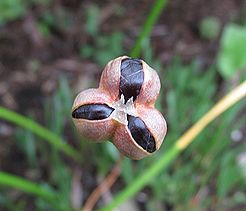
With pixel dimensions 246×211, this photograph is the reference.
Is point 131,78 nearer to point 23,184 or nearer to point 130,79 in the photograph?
point 130,79

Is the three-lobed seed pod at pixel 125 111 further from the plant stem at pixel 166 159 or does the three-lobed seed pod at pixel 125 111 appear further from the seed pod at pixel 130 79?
the plant stem at pixel 166 159

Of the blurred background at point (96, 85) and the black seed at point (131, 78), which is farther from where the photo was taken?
the blurred background at point (96, 85)

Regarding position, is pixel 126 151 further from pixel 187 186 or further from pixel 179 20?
pixel 179 20

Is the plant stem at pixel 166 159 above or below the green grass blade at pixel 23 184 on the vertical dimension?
below

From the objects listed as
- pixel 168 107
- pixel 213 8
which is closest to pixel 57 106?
pixel 168 107

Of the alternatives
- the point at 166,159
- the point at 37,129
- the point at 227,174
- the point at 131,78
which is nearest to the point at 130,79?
the point at 131,78

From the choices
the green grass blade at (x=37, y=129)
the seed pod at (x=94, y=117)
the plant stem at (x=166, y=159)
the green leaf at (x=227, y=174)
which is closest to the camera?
the seed pod at (x=94, y=117)

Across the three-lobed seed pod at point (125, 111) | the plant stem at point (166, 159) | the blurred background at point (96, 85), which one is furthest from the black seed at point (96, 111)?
the blurred background at point (96, 85)
